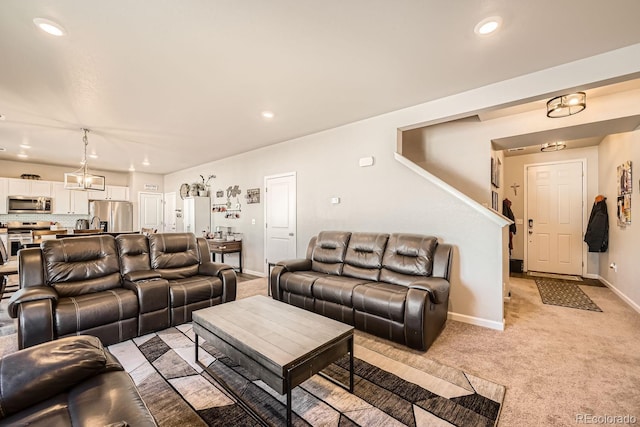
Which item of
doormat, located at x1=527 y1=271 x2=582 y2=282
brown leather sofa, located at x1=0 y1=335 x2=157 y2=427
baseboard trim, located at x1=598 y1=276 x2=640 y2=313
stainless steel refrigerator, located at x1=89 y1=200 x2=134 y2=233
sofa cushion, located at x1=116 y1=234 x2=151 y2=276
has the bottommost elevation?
doormat, located at x1=527 y1=271 x2=582 y2=282

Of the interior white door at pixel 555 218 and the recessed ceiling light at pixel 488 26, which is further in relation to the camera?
the interior white door at pixel 555 218

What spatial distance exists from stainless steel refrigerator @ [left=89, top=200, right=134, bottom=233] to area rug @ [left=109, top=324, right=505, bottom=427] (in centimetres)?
673

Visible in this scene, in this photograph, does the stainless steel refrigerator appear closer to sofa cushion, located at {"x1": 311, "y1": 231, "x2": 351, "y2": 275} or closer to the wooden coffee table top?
sofa cushion, located at {"x1": 311, "y1": 231, "x2": 351, "y2": 275}

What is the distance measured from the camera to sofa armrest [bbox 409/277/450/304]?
2475 millimetres

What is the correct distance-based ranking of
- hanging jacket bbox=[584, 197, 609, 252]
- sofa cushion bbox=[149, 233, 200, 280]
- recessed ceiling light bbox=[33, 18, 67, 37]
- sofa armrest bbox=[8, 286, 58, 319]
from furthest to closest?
hanging jacket bbox=[584, 197, 609, 252] < sofa cushion bbox=[149, 233, 200, 280] < sofa armrest bbox=[8, 286, 58, 319] < recessed ceiling light bbox=[33, 18, 67, 37]

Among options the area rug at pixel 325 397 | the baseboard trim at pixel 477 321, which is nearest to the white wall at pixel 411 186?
the baseboard trim at pixel 477 321

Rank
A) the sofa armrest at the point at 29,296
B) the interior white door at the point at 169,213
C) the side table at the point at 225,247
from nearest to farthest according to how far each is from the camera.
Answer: the sofa armrest at the point at 29,296 → the side table at the point at 225,247 → the interior white door at the point at 169,213

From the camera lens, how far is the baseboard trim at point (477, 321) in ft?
9.78

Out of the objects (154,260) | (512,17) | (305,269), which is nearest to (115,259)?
(154,260)

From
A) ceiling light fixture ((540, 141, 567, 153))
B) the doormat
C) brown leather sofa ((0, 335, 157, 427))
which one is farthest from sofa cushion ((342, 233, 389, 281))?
the doormat

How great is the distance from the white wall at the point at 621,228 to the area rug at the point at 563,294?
0.44 m

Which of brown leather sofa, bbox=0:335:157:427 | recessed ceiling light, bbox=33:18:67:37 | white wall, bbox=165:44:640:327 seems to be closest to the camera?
brown leather sofa, bbox=0:335:157:427

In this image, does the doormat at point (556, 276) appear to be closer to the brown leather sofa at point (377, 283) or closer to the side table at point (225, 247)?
the brown leather sofa at point (377, 283)

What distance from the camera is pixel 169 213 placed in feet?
27.9
